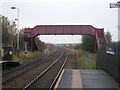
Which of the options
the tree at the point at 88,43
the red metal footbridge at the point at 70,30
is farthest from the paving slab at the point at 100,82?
the tree at the point at 88,43

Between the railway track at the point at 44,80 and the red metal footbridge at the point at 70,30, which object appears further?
the red metal footbridge at the point at 70,30

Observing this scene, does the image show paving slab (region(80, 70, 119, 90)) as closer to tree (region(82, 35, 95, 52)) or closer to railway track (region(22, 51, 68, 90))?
railway track (region(22, 51, 68, 90))

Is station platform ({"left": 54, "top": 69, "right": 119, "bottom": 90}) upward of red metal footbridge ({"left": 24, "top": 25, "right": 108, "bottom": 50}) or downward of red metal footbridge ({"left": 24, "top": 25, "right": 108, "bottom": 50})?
downward

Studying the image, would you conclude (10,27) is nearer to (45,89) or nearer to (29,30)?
(29,30)

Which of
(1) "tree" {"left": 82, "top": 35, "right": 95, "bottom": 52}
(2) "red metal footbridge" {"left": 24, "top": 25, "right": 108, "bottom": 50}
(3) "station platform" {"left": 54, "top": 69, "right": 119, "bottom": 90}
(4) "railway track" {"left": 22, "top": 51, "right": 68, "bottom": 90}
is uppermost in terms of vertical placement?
(2) "red metal footbridge" {"left": 24, "top": 25, "right": 108, "bottom": 50}

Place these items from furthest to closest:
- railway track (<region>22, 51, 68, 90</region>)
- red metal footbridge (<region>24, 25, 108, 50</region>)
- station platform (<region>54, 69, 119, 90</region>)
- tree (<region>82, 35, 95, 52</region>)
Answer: tree (<region>82, 35, 95, 52</region>) → red metal footbridge (<region>24, 25, 108, 50</region>) → railway track (<region>22, 51, 68, 90</region>) → station platform (<region>54, 69, 119, 90</region>)

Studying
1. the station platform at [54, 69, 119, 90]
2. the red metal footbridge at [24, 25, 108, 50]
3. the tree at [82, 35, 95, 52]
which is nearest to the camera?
the station platform at [54, 69, 119, 90]

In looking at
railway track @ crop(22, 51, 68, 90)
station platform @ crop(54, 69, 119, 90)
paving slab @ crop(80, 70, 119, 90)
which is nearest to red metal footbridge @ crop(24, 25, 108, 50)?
railway track @ crop(22, 51, 68, 90)

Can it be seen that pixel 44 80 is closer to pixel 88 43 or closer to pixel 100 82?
pixel 100 82

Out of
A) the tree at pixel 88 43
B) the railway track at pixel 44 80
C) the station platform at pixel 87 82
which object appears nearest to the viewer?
the station platform at pixel 87 82

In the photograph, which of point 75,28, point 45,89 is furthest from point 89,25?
point 45,89

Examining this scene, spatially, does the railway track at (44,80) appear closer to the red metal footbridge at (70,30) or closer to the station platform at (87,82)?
the station platform at (87,82)

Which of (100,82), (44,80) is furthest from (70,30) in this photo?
(100,82)

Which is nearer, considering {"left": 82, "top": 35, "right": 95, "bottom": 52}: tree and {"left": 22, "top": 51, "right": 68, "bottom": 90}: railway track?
{"left": 22, "top": 51, "right": 68, "bottom": 90}: railway track
